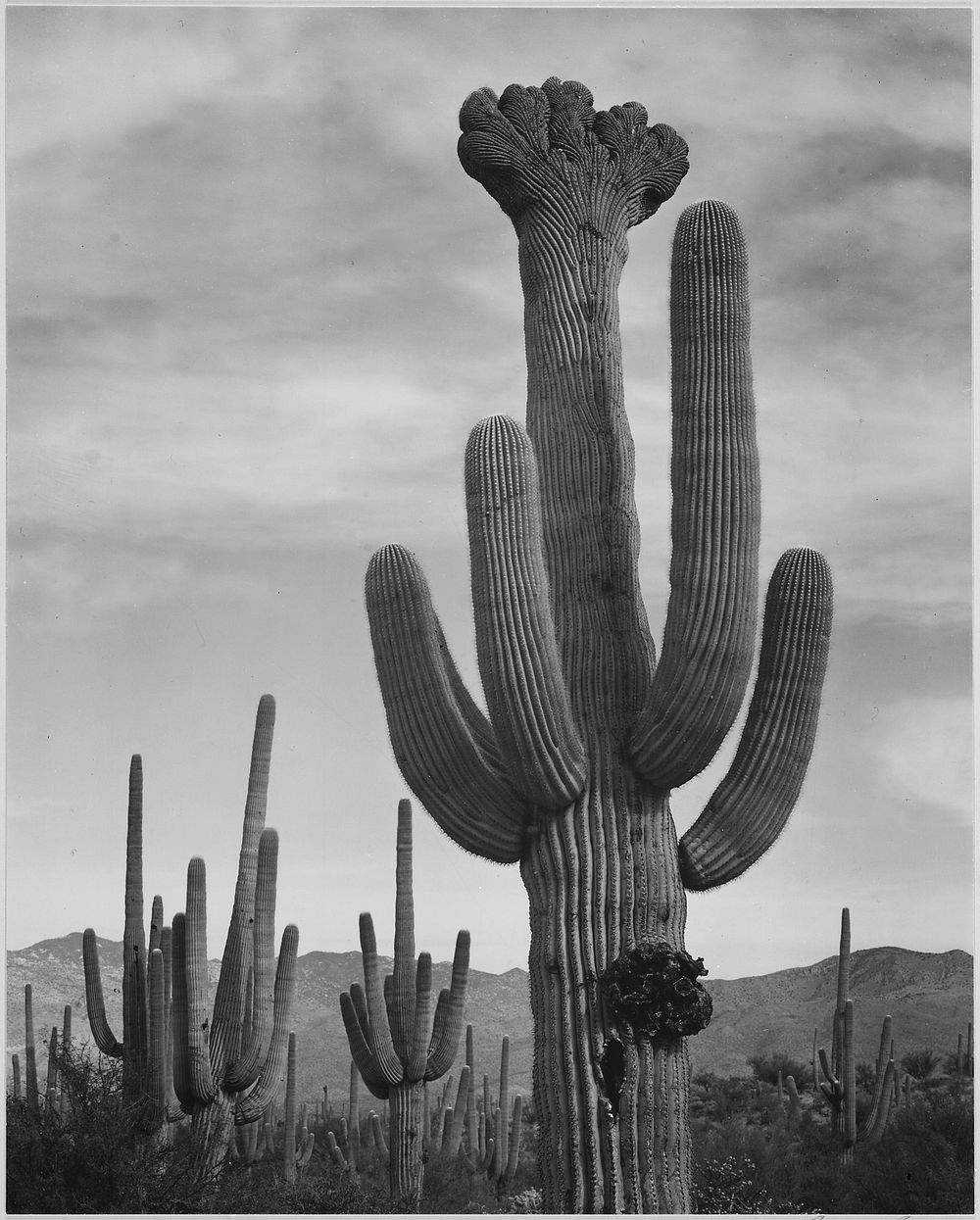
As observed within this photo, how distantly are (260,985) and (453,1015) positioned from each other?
1549 mm

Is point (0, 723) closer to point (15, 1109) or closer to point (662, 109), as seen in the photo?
point (15, 1109)

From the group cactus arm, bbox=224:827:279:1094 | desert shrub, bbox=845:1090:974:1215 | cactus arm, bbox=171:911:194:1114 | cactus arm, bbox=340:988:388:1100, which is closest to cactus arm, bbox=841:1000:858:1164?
desert shrub, bbox=845:1090:974:1215

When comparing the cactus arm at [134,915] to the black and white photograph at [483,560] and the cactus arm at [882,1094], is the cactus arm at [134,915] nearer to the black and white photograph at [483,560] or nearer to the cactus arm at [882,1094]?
the black and white photograph at [483,560]

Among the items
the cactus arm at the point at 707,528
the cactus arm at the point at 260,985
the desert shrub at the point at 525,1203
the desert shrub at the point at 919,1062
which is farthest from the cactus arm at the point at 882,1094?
the cactus arm at the point at 707,528

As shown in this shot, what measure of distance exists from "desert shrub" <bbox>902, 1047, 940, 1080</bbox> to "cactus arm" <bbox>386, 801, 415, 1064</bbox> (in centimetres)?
852

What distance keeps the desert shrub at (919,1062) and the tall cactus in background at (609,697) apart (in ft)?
37.0

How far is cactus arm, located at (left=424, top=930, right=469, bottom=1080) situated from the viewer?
1150cm

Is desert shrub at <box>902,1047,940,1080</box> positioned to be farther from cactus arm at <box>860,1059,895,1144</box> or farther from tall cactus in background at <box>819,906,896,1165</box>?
cactus arm at <box>860,1059,895,1144</box>

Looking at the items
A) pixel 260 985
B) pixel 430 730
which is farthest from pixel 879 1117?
pixel 430 730

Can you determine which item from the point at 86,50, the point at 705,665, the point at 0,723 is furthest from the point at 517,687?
the point at 86,50

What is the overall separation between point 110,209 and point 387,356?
2.44 metres

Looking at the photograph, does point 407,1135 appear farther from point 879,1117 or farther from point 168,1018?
point 879,1117

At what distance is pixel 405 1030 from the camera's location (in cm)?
1145

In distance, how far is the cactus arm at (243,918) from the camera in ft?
36.0
